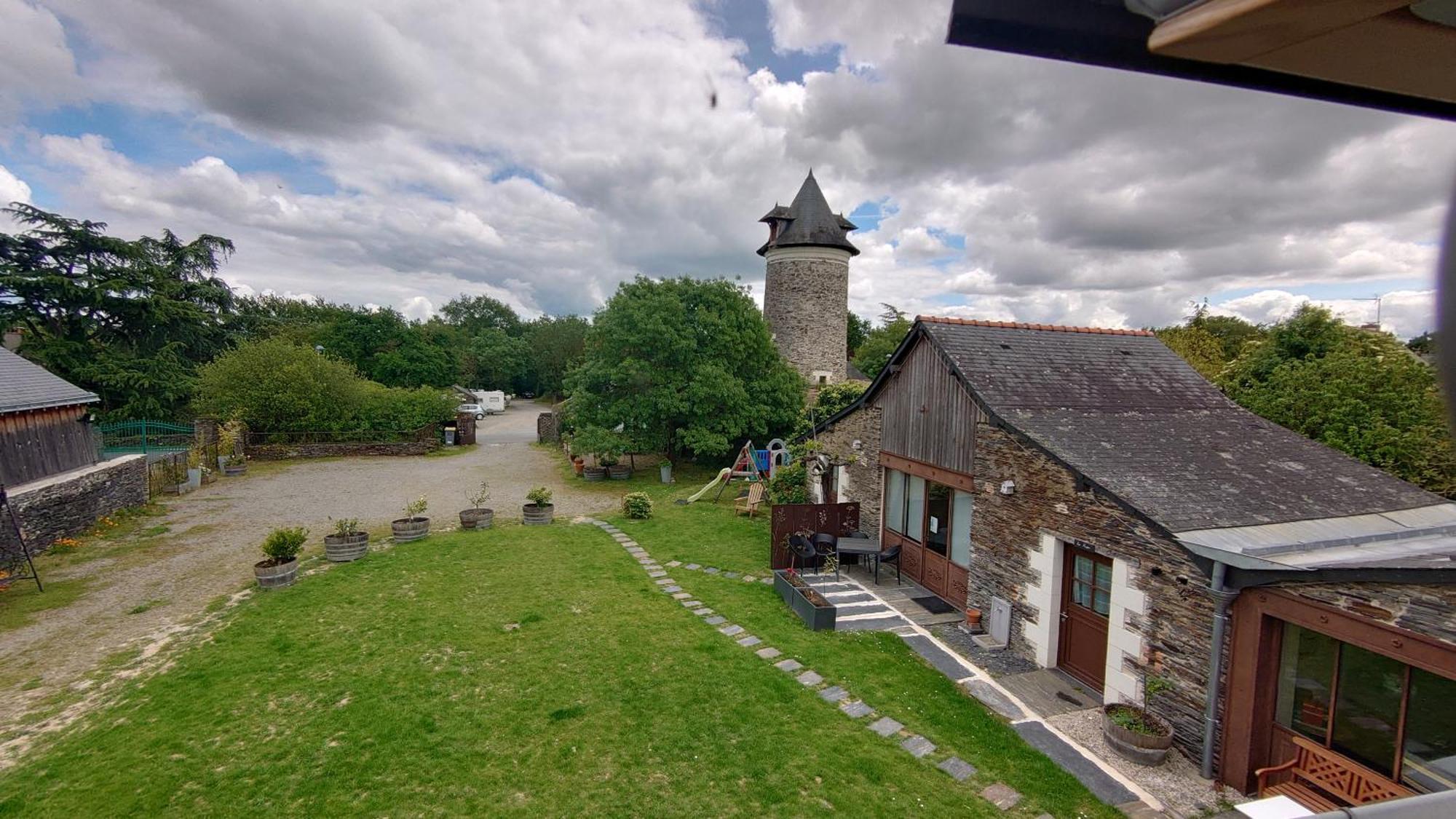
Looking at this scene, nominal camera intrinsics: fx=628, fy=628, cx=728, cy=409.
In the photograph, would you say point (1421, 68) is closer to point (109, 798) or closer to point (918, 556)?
point (109, 798)

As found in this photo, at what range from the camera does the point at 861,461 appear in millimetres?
13078

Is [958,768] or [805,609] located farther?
[805,609]

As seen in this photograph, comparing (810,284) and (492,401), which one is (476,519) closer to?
(810,284)

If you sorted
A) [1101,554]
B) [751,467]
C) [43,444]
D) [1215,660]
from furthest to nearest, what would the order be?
1. [751,467]
2. [43,444]
3. [1101,554]
4. [1215,660]

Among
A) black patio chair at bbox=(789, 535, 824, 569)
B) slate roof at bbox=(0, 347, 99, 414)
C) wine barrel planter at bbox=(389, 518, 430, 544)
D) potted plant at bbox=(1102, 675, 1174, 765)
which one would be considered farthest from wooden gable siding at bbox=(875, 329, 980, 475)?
slate roof at bbox=(0, 347, 99, 414)

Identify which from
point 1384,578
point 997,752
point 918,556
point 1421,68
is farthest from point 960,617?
point 1421,68

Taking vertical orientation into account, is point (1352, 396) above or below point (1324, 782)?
above

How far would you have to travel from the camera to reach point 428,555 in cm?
1259

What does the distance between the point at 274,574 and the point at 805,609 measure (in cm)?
893

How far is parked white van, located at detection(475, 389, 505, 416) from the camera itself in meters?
50.3

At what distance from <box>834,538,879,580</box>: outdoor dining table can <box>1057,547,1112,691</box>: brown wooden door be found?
361 cm

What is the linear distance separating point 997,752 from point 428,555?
1077 cm

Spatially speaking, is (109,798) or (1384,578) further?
(109,798)

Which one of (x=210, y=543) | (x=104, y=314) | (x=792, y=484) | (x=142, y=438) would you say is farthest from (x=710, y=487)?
(x=104, y=314)
